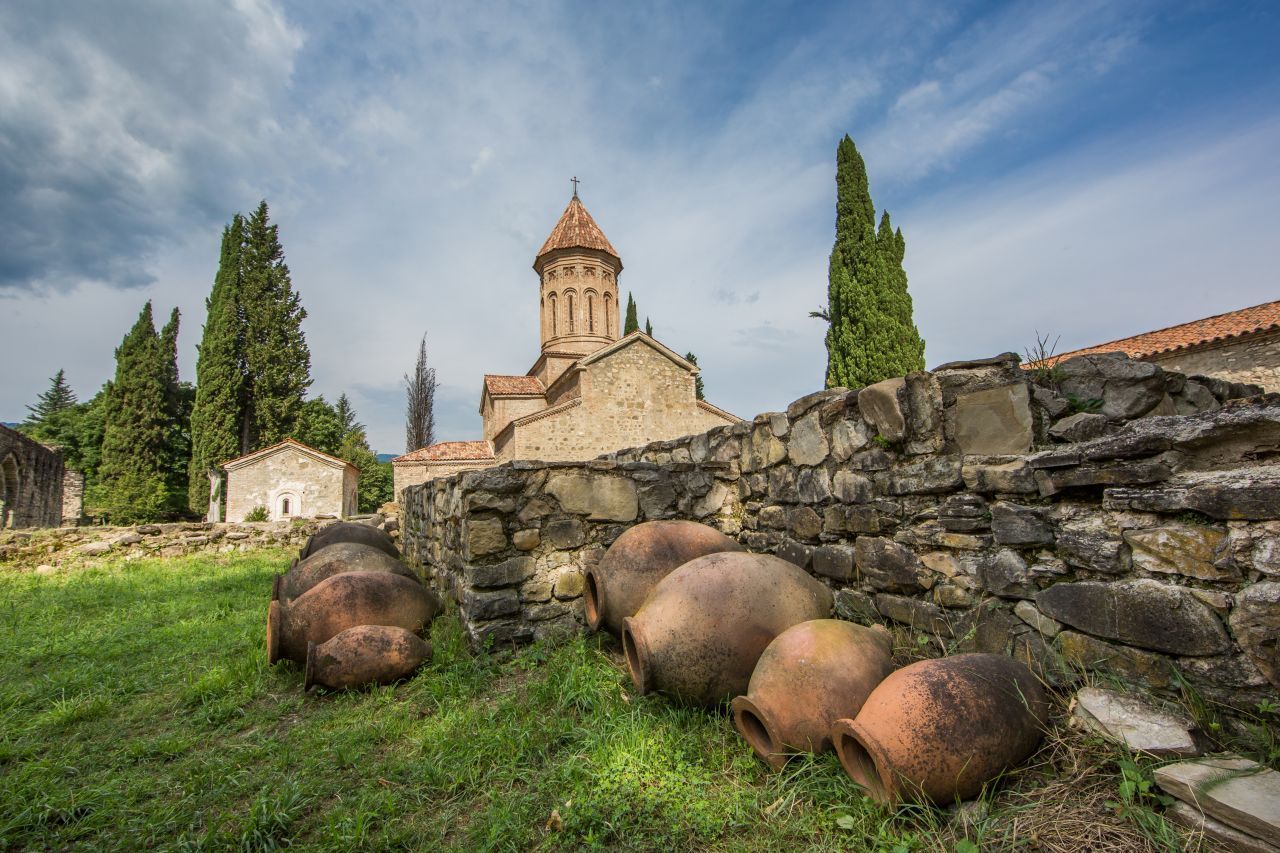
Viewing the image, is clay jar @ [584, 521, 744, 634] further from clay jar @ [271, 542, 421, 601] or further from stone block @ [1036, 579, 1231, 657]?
clay jar @ [271, 542, 421, 601]

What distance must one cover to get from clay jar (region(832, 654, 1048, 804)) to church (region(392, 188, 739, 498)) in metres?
12.4

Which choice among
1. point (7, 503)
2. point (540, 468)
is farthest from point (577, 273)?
point (540, 468)

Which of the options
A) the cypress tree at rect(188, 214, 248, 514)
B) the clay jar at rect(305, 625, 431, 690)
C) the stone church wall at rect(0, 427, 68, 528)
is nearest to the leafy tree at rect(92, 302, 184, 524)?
the cypress tree at rect(188, 214, 248, 514)

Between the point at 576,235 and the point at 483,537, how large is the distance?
20659 mm

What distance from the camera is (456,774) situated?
227cm

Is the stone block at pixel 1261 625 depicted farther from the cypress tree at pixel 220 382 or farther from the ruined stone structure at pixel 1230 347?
the cypress tree at pixel 220 382

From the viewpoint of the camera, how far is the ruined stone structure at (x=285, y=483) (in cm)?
1850

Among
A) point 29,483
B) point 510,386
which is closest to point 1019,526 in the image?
point 510,386

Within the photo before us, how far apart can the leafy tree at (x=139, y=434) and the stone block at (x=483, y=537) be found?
967 inches

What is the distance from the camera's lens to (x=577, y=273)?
2219cm

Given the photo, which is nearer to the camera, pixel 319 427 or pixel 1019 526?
pixel 1019 526

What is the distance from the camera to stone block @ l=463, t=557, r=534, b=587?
3.47 metres

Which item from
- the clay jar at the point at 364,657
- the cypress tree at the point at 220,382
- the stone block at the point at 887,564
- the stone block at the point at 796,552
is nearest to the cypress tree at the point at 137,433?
the cypress tree at the point at 220,382

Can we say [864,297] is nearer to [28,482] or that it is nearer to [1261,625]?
[1261,625]
